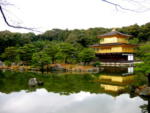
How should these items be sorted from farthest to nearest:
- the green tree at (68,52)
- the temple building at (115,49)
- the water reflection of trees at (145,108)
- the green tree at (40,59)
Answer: the temple building at (115,49), the green tree at (68,52), the green tree at (40,59), the water reflection of trees at (145,108)

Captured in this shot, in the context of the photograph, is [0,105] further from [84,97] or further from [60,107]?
[84,97]

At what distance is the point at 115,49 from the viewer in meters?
26.4

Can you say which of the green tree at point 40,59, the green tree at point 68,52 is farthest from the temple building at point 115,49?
the green tree at point 40,59

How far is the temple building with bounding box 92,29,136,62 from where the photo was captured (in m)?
26.0

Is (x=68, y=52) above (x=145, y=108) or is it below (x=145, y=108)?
above

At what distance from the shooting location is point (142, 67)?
10266 millimetres

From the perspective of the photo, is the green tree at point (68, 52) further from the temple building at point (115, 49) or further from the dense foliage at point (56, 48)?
the temple building at point (115, 49)

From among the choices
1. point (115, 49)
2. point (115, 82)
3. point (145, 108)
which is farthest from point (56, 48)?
point (145, 108)

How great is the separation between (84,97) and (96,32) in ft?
109

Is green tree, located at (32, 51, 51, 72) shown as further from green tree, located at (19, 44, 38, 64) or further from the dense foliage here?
green tree, located at (19, 44, 38, 64)

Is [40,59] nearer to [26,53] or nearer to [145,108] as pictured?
[26,53]

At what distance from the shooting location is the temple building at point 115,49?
25992 mm

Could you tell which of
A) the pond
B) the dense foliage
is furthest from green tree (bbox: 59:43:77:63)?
the pond

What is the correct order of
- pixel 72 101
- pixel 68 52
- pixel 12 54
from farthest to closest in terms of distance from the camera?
pixel 12 54 → pixel 68 52 → pixel 72 101
